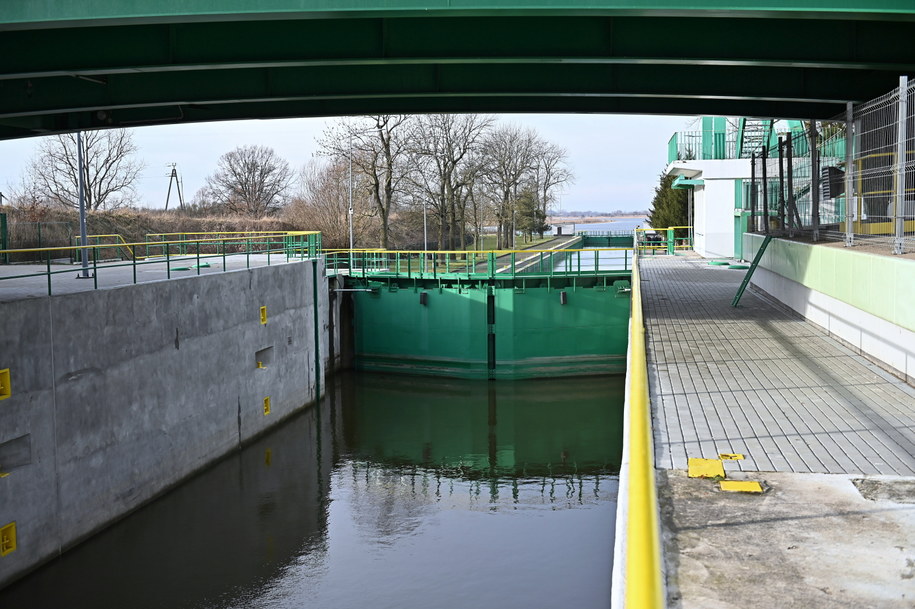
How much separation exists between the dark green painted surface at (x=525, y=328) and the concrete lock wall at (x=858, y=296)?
12930mm

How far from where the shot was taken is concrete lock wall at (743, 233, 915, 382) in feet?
33.8

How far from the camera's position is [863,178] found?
1408 cm

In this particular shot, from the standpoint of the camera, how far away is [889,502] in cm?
623

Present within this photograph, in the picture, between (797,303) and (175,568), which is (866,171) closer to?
(797,303)

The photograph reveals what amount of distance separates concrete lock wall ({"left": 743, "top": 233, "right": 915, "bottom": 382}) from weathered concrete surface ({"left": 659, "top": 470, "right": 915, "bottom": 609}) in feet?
13.6

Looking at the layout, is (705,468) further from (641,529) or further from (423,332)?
(423,332)

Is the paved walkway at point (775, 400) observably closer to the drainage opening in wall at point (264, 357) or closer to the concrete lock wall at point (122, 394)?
the concrete lock wall at point (122, 394)

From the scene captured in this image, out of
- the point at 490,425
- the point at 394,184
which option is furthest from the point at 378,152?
the point at 490,425

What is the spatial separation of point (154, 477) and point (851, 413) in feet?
43.0

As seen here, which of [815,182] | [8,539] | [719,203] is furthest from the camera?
[719,203]

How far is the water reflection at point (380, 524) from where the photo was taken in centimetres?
1388

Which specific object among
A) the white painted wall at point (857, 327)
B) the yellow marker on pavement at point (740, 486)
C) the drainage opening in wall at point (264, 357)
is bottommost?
the drainage opening in wall at point (264, 357)

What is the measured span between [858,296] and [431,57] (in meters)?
7.35

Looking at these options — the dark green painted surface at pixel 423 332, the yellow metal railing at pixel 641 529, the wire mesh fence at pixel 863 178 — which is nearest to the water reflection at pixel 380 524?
the dark green painted surface at pixel 423 332
